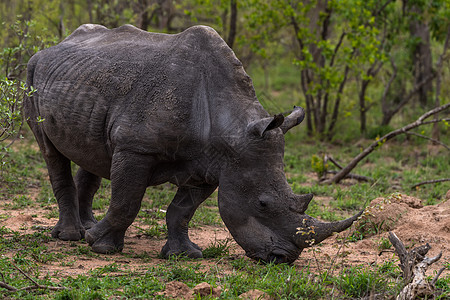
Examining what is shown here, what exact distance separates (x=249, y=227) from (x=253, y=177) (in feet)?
1.48

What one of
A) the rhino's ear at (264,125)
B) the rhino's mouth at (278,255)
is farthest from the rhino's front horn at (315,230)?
the rhino's ear at (264,125)

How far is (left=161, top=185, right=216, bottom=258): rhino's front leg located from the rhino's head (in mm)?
654

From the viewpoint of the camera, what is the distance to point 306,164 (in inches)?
457


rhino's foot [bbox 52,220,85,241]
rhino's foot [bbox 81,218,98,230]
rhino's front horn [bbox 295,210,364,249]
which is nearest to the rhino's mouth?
rhino's front horn [bbox 295,210,364,249]

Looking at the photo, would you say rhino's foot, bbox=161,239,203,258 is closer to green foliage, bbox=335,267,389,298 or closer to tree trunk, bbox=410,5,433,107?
green foliage, bbox=335,267,389,298

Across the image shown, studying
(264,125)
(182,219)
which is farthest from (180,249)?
(264,125)

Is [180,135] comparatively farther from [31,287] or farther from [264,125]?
[31,287]

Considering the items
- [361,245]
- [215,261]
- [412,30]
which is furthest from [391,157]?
[215,261]

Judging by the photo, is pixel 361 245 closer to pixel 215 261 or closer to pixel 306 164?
pixel 215 261

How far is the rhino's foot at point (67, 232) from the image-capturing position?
260 inches

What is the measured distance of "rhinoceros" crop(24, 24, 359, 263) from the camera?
5402 millimetres

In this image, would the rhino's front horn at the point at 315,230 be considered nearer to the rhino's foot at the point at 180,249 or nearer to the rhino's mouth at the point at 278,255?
the rhino's mouth at the point at 278,255

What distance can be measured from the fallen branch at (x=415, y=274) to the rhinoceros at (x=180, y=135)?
0.51 meters

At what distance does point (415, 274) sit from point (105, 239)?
2984mm
